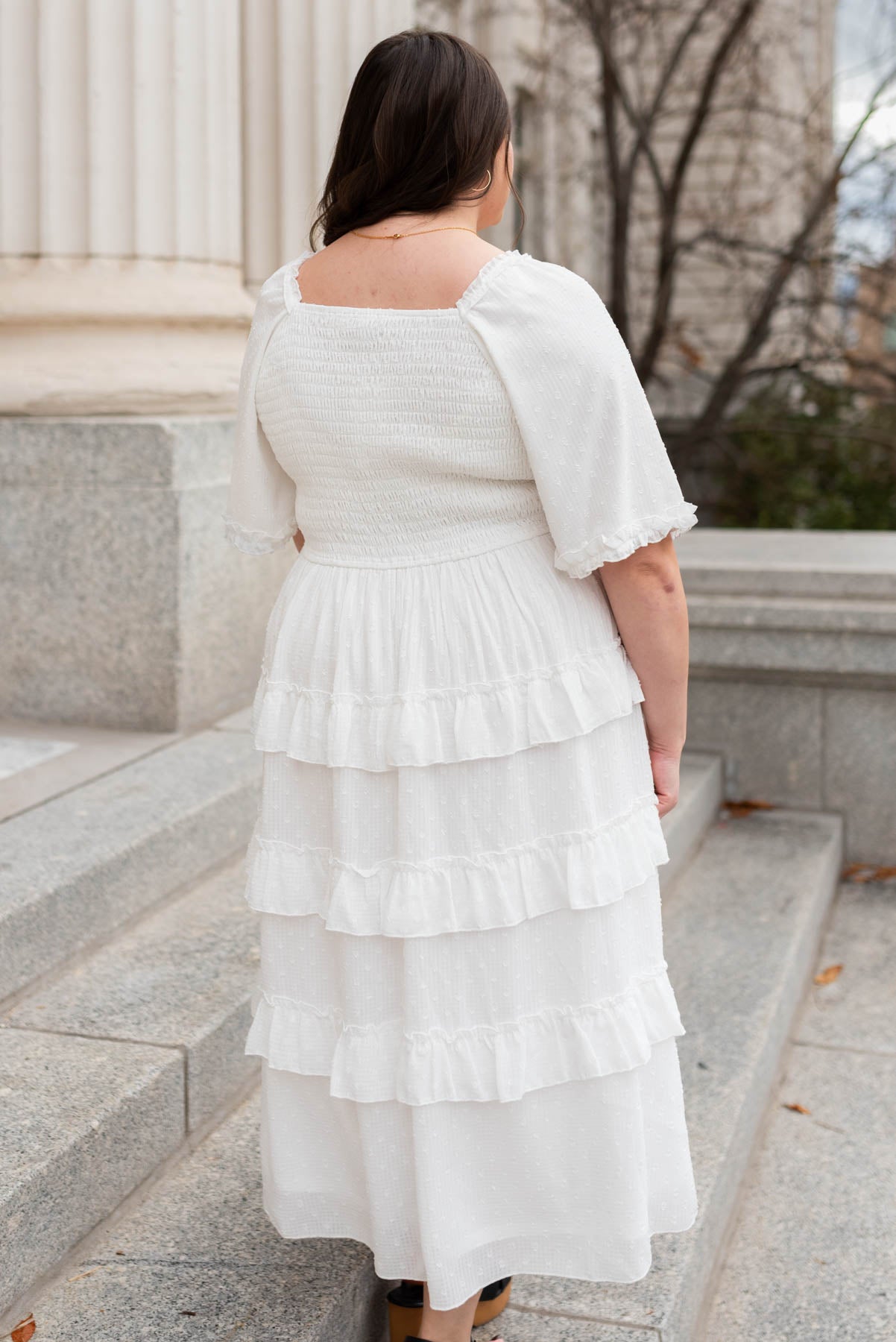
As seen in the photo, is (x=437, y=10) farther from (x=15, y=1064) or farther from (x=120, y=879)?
(x=15, y=1064)

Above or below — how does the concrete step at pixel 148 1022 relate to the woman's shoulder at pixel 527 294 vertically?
below

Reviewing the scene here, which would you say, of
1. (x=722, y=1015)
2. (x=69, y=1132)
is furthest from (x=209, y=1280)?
(x=722, y=1015)

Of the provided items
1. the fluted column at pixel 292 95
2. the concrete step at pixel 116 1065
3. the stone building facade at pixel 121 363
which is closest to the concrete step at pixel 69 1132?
the concrete step at pixel 116 1065

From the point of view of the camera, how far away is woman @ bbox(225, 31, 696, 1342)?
1.84 meters

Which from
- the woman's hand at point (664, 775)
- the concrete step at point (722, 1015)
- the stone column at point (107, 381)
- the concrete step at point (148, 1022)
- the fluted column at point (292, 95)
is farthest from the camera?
the fluted column at point (292, 95)

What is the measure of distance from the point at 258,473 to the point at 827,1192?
82.3 inches

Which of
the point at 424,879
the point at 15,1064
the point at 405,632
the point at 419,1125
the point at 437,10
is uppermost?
the point at 437,10

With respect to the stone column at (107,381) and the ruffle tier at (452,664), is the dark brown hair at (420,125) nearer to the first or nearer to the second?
the ruffle tier at (452,664)

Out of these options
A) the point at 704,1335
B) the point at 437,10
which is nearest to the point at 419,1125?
the point at 704,1335

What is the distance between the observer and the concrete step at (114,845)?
9.13 ft

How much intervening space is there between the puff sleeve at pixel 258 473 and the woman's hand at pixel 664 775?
669 millimetres

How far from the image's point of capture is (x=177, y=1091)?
2533mm

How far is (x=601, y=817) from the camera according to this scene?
197 cm

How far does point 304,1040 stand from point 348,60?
401cm
